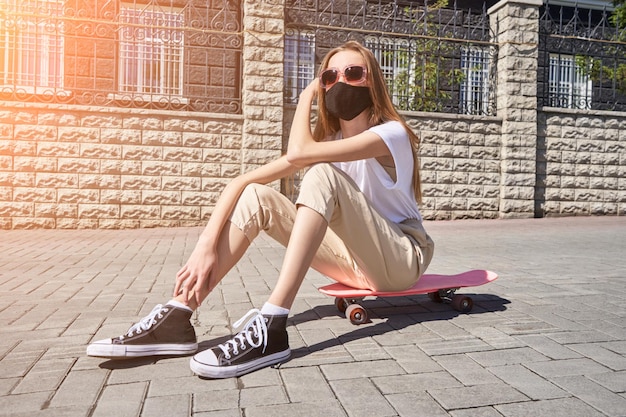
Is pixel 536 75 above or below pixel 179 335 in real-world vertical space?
above

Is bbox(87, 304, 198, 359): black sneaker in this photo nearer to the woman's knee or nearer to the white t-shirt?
the woman's knee

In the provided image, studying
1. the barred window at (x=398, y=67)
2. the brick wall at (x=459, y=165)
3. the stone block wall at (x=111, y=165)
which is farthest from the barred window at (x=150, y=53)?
A: the brick wall at (x=459, y=165)

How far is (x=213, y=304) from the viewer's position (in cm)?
379

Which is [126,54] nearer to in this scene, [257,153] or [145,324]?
[257,153]

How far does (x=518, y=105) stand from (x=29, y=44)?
9.73m

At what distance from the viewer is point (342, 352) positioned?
2.61 metres

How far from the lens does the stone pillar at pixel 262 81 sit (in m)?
10.2

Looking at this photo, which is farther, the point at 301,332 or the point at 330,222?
the point at 301,332

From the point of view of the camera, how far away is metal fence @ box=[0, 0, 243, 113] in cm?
967

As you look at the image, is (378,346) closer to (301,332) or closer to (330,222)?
(301,332)

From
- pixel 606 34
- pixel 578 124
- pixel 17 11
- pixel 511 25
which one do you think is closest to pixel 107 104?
pixel 17 11

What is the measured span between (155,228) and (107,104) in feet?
7.91

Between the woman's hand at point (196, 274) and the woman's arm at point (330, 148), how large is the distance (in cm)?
65

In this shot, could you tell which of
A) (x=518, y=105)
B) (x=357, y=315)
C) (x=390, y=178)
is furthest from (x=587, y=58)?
(x=357, y=315)
